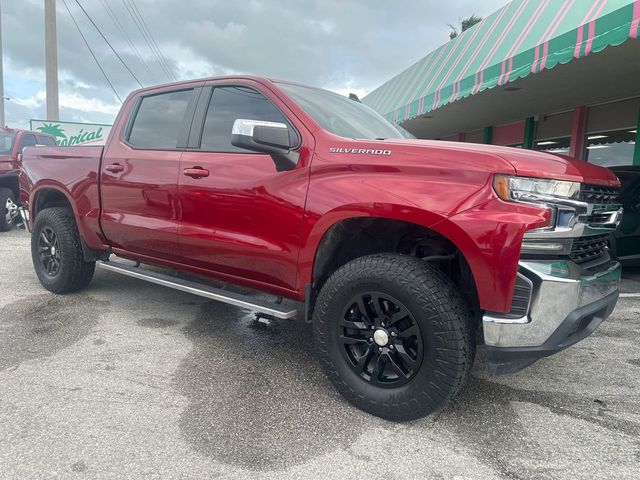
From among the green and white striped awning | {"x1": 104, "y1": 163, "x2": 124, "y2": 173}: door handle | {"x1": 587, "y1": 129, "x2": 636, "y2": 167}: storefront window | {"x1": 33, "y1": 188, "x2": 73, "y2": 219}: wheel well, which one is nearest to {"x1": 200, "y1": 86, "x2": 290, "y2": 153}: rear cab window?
{"x1": 104, "y1": 163, "x2": 124, "y2": 173}: door handle

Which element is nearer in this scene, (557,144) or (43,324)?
(43,324)

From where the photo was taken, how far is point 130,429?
2.29 meters

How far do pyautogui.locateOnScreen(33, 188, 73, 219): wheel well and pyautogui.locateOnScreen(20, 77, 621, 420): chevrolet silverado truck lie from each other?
1105 mm

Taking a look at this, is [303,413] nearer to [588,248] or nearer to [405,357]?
[405,357]

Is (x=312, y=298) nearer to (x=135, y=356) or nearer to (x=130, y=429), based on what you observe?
(x=130, y=429)

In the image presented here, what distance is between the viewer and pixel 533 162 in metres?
2.19

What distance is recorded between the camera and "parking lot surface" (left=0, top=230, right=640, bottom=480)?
6.77 ft

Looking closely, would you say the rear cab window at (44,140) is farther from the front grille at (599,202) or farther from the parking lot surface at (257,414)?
the front grille at (599,202)

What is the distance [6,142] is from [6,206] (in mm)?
1305

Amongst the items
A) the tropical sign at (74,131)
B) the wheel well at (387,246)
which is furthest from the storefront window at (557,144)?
the tropical sign at (74,131)

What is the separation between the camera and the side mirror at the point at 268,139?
2.52m

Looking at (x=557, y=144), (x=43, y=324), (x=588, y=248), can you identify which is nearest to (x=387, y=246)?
(x=588, y=248)

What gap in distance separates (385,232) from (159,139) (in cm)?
203

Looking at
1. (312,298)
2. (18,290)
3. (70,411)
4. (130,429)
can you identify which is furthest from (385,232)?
(18,290)
